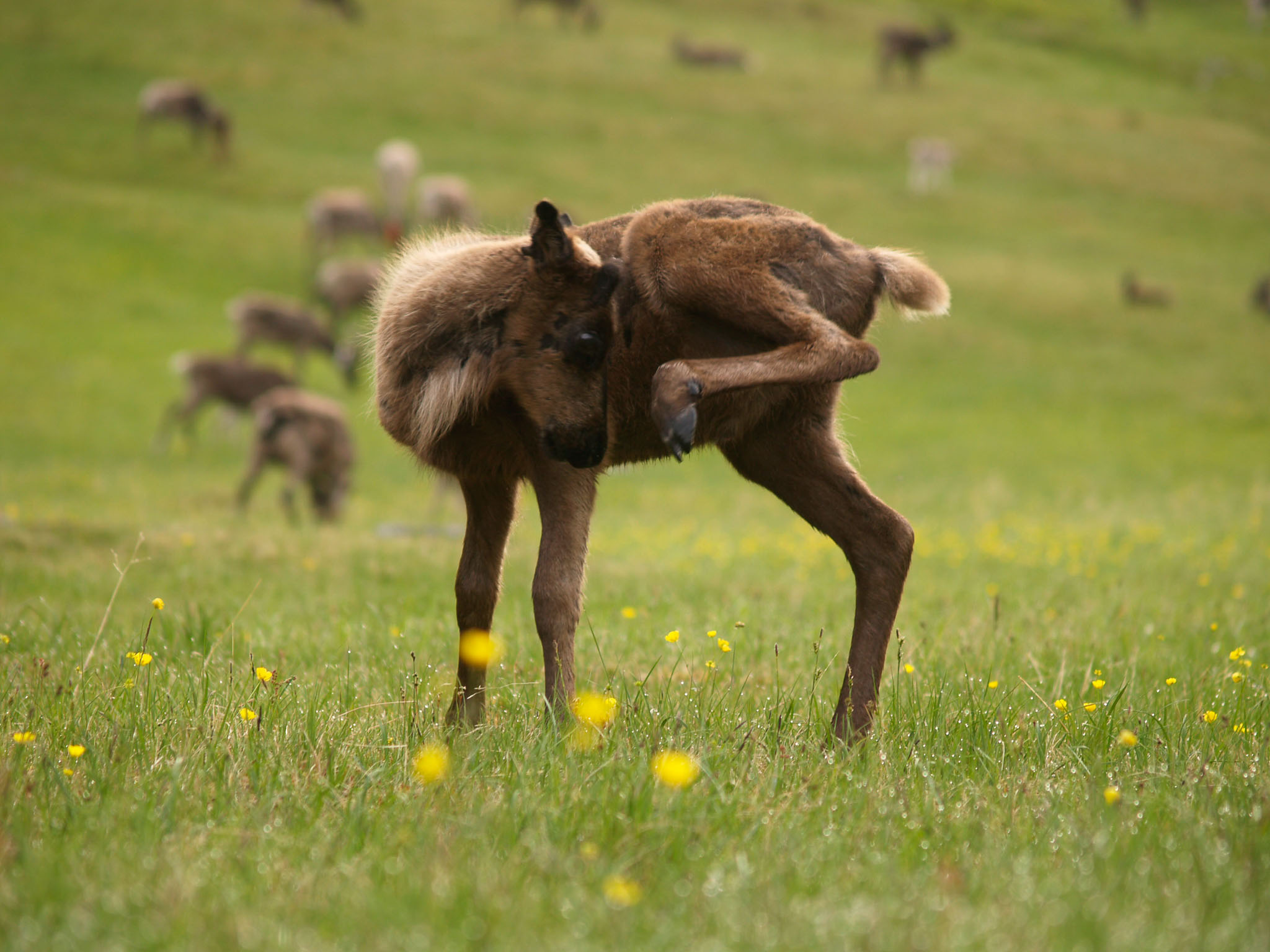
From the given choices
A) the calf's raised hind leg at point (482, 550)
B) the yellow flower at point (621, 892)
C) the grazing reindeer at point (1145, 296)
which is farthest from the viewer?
the grazing reindeer at point (1145, 296)

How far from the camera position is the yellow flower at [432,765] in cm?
252

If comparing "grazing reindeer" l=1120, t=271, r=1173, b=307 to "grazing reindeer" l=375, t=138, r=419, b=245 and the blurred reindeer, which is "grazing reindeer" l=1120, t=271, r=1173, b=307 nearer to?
the blurred reindeer

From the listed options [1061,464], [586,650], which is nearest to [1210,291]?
[1061,464]

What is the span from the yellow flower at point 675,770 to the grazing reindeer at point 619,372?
0.95 m

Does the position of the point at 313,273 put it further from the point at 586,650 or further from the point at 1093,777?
the point at 1093,777

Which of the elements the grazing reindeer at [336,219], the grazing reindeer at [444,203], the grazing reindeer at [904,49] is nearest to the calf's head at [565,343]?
the grazing reindeer at [336,219]

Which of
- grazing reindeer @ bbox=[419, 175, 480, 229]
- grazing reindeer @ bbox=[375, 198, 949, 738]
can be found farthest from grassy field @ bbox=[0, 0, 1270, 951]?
grazing reindeer @ bbox=[419, 175, 480, 229]

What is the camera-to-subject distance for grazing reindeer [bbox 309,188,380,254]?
25406 millimetres

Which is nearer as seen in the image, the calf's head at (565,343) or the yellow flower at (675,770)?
the yellow flower at (675,770)

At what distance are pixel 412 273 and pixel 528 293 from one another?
25.2 inches

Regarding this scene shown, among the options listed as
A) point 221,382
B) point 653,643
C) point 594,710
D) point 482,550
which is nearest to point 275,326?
point 221,382

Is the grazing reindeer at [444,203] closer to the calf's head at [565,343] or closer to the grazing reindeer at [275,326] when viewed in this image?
the grazing reindeer at [275,326]

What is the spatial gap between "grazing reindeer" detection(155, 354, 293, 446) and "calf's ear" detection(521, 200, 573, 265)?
47.5 ft

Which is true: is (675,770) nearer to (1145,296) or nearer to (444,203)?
(444,203)
